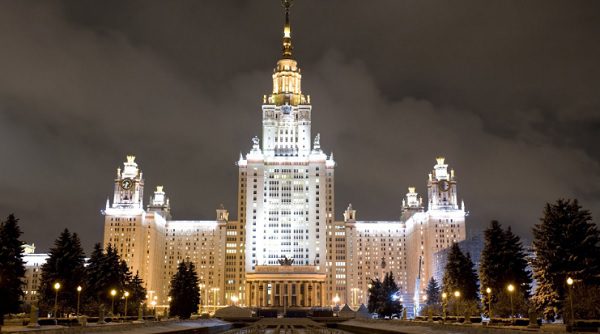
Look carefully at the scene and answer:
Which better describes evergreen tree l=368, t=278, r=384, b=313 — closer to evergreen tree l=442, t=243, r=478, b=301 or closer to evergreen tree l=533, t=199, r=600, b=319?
evergreen tree l=442, t=243, r=478, b=301

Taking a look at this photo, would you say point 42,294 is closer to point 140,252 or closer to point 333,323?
point 333,323

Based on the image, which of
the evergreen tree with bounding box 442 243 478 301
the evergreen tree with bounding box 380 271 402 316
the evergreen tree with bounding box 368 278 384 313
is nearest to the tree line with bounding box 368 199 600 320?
the evergreen tree with bounding box 442 243 478 301

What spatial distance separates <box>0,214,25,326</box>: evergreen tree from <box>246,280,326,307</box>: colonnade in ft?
413

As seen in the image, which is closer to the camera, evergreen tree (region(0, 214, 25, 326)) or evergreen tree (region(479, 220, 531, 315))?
evergreen tree (region(0, 214, 25, 326))

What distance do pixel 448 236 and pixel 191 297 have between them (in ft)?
373

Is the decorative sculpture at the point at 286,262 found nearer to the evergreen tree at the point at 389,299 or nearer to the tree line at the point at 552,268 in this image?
the evergreen tree at the point at 389,299

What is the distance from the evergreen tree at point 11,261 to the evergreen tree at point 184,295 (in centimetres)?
3478

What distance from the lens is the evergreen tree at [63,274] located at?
78500mm

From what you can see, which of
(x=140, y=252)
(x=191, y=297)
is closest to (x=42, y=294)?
(x=191, y=297)

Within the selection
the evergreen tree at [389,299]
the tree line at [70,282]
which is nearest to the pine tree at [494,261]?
the evergreen tree at [389,299]

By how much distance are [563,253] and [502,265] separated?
15.5 m

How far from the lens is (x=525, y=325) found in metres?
55.3

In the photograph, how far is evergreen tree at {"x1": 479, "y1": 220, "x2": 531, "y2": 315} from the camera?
71.5 meters

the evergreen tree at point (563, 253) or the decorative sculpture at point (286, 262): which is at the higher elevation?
the decorative sculpture at point (286, 262)
